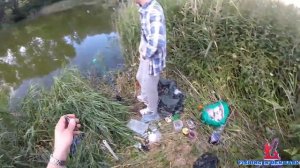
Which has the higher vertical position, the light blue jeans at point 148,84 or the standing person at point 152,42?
the standing person at point 152,42

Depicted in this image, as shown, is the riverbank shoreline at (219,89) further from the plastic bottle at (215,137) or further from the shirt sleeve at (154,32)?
the shirt sleeve at (154,32)

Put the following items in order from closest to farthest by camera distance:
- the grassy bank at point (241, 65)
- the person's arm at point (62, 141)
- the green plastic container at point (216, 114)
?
1. the person's arm at point (62, 141)
2. the grassy bank at point (241, 65)
3. the green plastic container at point (216, 114)

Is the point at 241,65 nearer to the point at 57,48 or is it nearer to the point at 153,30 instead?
the point at 153,30

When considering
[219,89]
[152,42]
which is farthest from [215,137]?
[152,42]

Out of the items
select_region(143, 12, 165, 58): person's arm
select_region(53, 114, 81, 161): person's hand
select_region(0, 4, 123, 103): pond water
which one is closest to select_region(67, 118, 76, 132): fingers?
select_region(53, 114, 81, 161): person's hand

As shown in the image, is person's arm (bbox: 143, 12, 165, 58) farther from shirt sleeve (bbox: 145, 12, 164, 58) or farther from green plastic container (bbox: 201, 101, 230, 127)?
green plastic container (bbox: 201, 101, 230, 127)

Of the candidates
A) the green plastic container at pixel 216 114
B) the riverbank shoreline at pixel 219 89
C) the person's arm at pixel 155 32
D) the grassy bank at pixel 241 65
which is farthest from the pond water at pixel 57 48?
the person's arm at pixel 155 32

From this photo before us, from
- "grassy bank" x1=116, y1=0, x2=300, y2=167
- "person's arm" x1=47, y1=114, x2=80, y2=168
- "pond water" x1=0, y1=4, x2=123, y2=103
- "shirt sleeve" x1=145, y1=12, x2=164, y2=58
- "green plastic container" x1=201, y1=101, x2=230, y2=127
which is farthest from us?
"pond water" x1=0, y1=4, x2=123, y2=103

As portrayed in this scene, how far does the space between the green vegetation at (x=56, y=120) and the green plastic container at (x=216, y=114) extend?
0.76 meters

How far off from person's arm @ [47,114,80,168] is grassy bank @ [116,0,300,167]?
156 centimetres

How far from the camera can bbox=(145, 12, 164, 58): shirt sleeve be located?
248 cm

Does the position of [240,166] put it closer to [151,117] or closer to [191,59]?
[151,117]

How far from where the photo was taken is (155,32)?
2.49m

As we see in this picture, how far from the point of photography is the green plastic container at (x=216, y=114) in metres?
2.94
